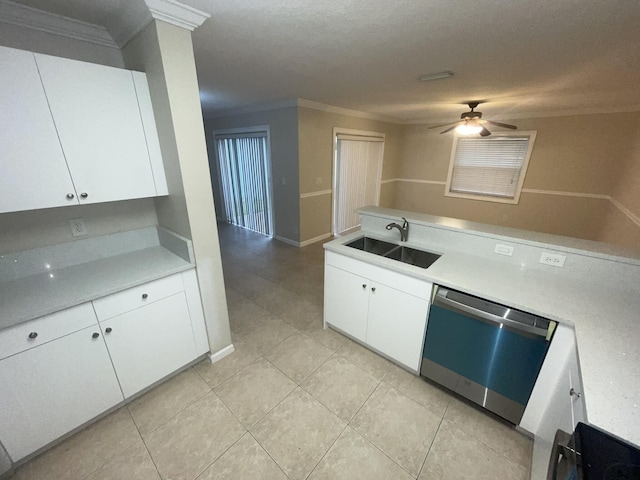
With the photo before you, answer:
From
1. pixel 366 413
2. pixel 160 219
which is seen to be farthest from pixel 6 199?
pixel 366 413

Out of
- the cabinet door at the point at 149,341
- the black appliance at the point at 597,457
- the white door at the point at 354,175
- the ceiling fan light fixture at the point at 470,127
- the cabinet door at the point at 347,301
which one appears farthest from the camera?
the white door at the point at 354,175

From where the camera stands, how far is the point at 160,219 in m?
1.96

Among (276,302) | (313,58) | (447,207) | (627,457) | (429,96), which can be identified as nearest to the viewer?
(627,457)

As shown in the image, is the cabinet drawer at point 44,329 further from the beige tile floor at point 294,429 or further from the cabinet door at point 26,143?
the beige tile floor at point 294,429

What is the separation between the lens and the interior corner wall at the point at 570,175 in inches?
151

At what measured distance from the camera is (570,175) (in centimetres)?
423

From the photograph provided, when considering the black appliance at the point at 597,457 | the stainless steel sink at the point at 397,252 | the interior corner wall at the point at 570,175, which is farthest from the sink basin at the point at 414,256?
the interior corner wall at the point at 570,175

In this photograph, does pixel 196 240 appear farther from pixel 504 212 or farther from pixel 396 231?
pixel 504 212

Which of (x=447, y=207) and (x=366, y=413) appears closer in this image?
(x=366, y=413)

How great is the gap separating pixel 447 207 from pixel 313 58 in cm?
493

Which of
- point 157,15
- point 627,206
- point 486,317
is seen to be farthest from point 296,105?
point 627,206

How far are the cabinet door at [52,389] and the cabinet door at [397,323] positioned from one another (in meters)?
1.78

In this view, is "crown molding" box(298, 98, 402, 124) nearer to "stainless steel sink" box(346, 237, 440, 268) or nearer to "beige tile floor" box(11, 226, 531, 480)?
"stainless steel sink" box(346, 237, 440, 268)

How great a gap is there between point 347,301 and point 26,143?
85.3 inches
